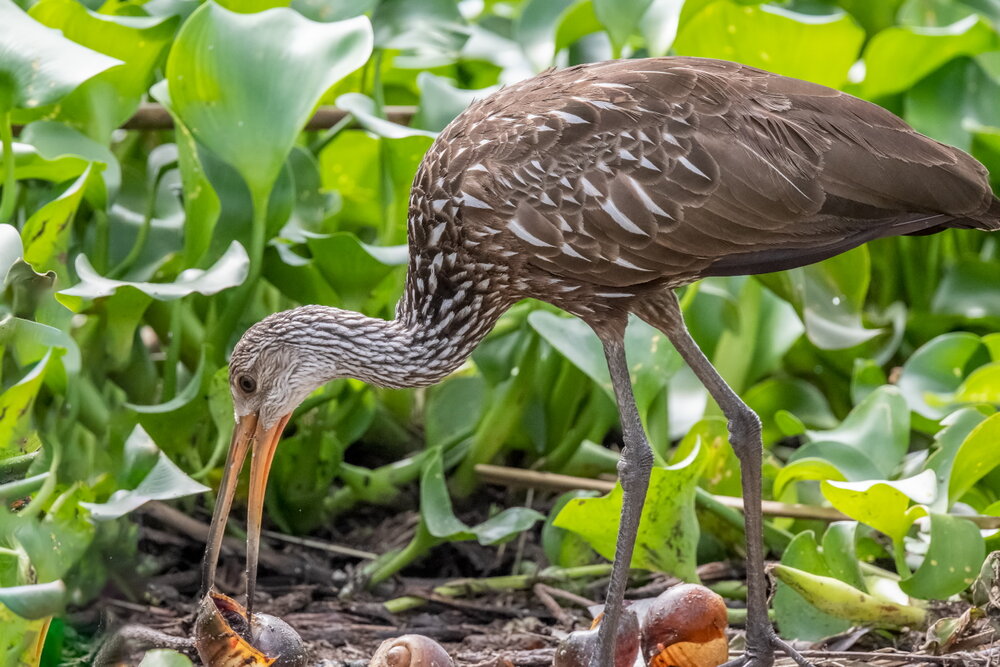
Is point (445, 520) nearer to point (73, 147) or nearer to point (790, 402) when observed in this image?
point (790, 402)

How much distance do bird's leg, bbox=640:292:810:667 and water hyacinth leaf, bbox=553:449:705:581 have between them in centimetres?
16

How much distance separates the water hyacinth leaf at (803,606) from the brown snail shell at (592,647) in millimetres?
735

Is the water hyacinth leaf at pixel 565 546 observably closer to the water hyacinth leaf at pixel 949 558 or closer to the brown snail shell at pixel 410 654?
the water hyacinth leaf at pixel 949 558

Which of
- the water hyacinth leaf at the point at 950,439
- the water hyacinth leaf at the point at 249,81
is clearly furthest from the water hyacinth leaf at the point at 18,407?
the water hyacinth leaf at the point at 950,439

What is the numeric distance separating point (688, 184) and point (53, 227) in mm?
2198

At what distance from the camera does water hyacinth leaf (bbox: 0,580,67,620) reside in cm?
333

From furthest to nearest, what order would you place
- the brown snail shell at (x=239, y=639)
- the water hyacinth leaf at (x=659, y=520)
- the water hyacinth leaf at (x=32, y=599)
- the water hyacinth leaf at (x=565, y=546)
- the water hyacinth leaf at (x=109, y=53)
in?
1. the water hyacinth leaf at (x=565, y=546)
2. the water hyacinth leaf at (x=109, y=53)
3. the water hyacinth leaf at (x=659, y=520)
4. the brown snail shell at (x=239, y=639)
5. the water hyacinth leaf at (x=32, y=599)

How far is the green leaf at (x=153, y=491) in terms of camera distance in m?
4.19

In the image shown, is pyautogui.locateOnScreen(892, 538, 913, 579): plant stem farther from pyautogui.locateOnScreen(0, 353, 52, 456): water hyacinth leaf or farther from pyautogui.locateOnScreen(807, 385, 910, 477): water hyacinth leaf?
pyautogui.locateOnScreen(0, 353, 52, 456): water hyacinth leaf

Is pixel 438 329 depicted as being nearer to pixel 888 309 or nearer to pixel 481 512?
pixel 481 512

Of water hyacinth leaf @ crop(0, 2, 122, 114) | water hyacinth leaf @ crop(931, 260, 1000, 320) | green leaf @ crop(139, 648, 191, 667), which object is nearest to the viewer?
green leaf @ crop(139, 648, 191, 667)

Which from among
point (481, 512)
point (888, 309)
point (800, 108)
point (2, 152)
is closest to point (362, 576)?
point (481, 512)

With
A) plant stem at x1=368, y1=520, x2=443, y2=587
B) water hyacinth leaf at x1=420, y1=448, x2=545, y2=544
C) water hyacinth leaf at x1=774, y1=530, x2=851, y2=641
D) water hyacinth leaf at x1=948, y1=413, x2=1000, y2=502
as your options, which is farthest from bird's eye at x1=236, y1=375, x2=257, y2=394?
water hyacinth leaf at x1=948, y1=413, x2=1000, y2=502

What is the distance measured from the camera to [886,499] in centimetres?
446
